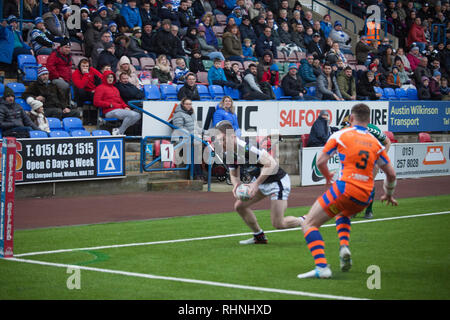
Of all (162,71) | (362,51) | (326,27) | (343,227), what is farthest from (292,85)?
(343,227)

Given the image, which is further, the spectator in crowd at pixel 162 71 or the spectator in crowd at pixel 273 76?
the spectator in crowd at pixel 273 76

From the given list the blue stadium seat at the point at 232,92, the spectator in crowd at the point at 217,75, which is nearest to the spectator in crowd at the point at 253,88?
the blue stadium seat at the point at 232,92

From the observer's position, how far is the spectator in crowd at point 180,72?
20.1 meters

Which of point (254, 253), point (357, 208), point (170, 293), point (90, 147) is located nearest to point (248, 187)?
point (254, 253)

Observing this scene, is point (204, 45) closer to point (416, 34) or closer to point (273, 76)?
point (273, 76)

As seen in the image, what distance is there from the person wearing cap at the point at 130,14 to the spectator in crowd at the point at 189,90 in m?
3.47

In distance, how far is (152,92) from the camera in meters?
19.0

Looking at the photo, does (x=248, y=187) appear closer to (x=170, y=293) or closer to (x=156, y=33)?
(x=170, y=293)

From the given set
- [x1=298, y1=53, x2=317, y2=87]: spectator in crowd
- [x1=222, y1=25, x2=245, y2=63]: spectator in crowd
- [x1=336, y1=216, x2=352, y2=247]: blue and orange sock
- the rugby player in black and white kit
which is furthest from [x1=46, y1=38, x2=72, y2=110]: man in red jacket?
[x1=336, y1=216, x2=352, y2=247]: blue and orange sock

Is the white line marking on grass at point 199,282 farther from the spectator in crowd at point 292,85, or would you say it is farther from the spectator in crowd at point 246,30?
the spectator in crowd at point 246,30

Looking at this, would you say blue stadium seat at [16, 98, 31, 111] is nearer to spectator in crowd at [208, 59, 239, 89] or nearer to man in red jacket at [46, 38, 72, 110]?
man in red jacket at [46, 38, 72, 110]

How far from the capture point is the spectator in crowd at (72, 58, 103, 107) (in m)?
17.8

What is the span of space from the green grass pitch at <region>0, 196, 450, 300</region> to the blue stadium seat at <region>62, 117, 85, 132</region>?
4.65 meters
